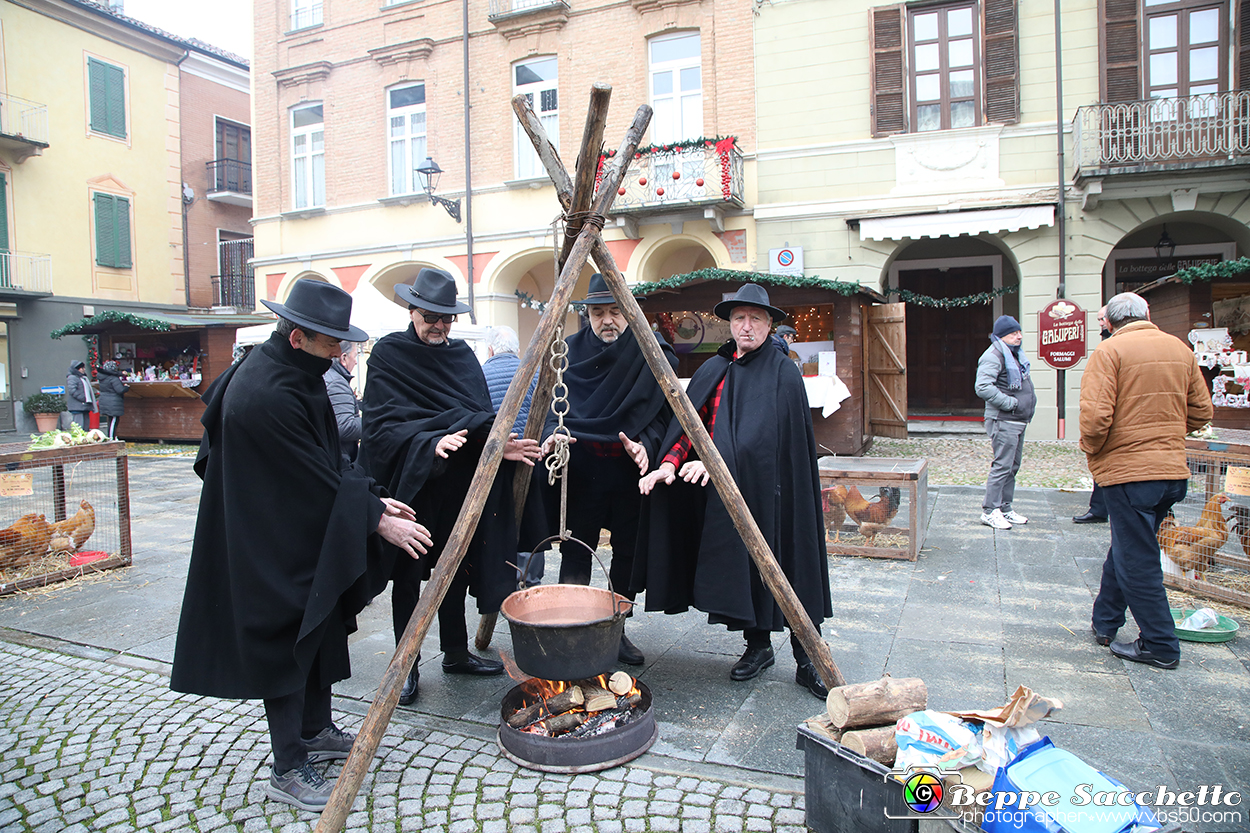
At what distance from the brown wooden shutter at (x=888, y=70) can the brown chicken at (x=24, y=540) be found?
42.4 feet

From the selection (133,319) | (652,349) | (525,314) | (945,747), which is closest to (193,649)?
(652,349)

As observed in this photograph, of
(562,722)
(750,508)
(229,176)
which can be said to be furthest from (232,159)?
(562,722)

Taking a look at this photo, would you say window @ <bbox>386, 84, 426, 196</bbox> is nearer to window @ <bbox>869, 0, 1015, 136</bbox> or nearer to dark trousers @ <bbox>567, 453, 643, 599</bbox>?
window @ <bbox>869, 0, 1015, 136</bbox>

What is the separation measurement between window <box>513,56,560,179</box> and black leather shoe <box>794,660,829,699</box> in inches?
551

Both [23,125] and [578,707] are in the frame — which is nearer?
[578,707]

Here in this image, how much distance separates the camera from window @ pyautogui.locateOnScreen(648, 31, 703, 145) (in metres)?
14.9

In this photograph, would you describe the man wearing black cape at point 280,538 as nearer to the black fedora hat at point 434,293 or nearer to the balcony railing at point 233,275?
the black fedora hat at point 434,293

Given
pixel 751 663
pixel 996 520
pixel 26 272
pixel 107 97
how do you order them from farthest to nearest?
pixel 107 97, pixel 26 272, pixel 996 520, pixel 751 663

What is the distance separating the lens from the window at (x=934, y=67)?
1298 cm

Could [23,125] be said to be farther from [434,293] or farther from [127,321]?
[434,293]

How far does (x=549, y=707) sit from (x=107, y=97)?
2385 cm

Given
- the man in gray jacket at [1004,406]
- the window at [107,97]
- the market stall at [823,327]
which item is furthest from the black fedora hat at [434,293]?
the window at [107,97]

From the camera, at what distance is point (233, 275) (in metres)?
23.3

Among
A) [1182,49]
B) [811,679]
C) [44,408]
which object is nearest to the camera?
[811,679]
